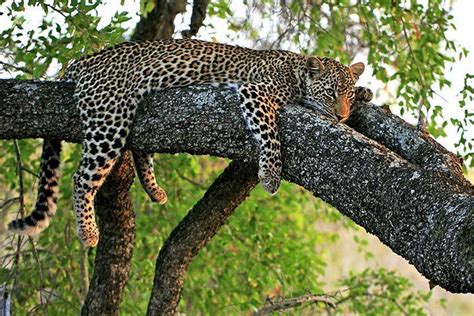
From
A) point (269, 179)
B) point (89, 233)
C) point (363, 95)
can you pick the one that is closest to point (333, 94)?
point (363, 95)

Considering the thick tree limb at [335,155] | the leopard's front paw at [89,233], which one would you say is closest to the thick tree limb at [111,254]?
the leopard's front paw at [89,233]

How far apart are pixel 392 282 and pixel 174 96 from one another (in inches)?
239

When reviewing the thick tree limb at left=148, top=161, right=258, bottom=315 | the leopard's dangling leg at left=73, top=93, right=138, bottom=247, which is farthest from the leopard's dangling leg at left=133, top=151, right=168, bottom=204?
the leopard's dangling leg at left=73, top=93, right=138, bottom=247

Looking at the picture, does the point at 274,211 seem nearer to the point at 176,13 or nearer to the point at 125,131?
the point at 176,13

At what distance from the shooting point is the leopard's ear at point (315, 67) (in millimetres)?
6965

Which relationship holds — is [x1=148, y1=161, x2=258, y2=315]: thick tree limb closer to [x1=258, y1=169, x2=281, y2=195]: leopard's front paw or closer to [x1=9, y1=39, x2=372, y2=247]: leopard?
[x1=9, y1=39, x2=372, y2=247]: leopard

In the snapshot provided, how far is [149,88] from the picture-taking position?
637cm

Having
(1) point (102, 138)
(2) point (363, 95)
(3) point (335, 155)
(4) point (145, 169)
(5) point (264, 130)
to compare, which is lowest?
(3) point (335, 155)

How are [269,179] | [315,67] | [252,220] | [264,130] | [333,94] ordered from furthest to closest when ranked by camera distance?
[252,220] < [315,67] < [333,94] < [269,179] < [264,130]

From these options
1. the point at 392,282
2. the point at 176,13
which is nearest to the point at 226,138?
the point at 176,13

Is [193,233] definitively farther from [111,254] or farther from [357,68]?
[357,68]

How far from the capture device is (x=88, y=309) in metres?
7.47

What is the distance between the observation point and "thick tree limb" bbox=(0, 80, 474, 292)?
4340mm

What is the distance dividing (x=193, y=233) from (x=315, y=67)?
56.1 inches
